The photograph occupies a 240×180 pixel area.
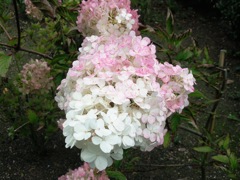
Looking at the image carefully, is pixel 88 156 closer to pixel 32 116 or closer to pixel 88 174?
pixel 88 174

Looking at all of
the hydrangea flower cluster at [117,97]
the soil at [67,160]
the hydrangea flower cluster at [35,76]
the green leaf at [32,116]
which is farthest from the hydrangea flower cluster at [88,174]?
the soil at [67,160]

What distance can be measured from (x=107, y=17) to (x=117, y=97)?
1.44ft

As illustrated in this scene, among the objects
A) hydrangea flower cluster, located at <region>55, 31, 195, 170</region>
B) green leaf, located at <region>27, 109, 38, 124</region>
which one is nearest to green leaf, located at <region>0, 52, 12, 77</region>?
hydrangea flower cluster, located at <region>55, 31, 195, 170</region>

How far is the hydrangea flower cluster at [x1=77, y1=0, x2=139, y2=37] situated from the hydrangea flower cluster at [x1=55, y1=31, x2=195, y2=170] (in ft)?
0.24

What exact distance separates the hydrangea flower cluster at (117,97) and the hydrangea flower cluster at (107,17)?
0.07 meters

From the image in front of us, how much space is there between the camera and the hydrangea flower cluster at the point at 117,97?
111 cm

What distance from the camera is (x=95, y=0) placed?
5.07 ft

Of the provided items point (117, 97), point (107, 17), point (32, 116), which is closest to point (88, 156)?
point (117, 97)

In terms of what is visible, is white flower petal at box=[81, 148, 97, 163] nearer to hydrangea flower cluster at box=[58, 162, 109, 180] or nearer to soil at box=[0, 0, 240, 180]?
hydrangea flower cluster at box=[58, 162, 109, 180]

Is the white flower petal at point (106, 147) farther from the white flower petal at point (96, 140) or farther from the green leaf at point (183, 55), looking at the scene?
the green leaf at point (183, 55)

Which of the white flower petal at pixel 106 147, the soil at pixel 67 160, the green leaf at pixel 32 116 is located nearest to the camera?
the white flower petal at pixel 106 147

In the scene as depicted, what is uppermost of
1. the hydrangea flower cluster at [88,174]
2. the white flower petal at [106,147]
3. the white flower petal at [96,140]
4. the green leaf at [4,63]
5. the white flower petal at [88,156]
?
the white flower petal at [96,140]

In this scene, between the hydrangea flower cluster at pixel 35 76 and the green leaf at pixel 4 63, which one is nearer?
the green leaf at pixel 4 63

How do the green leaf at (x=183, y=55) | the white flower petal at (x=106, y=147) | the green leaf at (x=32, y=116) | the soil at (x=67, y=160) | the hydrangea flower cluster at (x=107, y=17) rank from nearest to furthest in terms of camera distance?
the white flower petal at (x=106, y=147) < the hydrangea flower cluster at (x=107, y=17) < the green leaf at (x=183, y=55) < the green leaf at (x=32, y=116) < the soil at (x=67, y=160)
